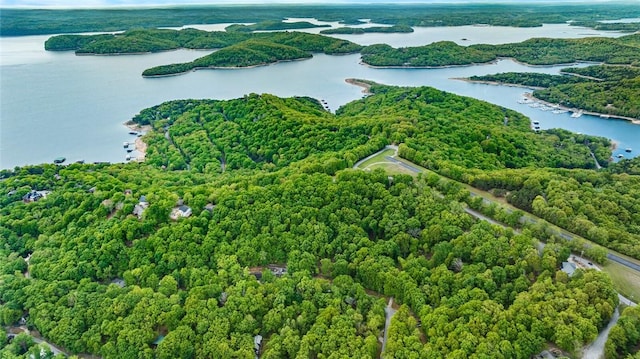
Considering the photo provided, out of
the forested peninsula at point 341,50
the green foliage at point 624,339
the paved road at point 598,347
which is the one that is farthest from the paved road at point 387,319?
the forested peninsula at point 341,50

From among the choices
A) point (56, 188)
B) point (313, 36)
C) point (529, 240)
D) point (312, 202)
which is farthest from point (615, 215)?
point (313, 36)

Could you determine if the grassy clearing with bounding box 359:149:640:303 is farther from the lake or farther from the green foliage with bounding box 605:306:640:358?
the lake

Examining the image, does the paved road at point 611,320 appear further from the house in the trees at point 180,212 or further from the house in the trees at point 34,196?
the house in the trees at point 34,196

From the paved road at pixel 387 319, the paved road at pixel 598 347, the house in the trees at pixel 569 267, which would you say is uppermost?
the house in the trees at pixel 569 267

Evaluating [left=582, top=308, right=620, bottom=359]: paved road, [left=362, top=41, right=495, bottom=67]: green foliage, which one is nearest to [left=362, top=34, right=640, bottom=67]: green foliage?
[left=362, top=41, right=495, bottom=67]: green foliage

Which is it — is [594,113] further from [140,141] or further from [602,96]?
[140,141]

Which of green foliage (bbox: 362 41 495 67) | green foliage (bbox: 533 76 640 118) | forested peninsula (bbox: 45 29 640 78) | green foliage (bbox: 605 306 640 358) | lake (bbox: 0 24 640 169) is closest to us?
green foliage (bbox: 605 306 640 358)

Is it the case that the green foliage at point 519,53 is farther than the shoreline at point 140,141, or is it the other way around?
the green foliage at point 519,53
